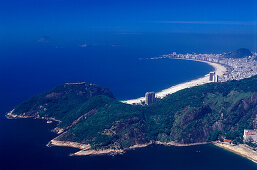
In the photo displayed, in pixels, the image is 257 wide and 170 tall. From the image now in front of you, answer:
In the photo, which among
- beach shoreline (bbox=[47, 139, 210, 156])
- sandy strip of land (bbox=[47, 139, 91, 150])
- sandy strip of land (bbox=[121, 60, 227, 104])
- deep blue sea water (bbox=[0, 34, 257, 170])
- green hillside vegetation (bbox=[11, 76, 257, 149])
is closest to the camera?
deep blue sea water (bbox=[0, 34, 257, 170])

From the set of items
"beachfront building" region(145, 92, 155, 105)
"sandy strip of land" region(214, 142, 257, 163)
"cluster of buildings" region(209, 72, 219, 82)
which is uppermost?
"cluster of buildings" region(209, 72, 219, 82)

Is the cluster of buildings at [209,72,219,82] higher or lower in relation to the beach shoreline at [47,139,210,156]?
higher

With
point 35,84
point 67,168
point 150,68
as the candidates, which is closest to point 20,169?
point 67,168

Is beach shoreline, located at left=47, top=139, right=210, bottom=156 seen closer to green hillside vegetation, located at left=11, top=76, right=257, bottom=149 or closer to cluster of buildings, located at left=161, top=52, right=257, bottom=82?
green hillside vegetation, located at left=11, top=76, right=257, bottom=149

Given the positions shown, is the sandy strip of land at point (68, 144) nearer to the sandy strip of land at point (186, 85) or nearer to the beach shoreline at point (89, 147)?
the beach shoreline at point (89, 147)

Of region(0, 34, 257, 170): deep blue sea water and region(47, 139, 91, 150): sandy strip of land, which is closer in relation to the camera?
region(0, 34, 257, 170): deep blue sea water

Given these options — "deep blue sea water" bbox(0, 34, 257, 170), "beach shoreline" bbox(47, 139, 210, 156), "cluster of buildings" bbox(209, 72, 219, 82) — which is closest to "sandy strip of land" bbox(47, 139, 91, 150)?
"beach shoreline" bbox(47, 139, 210, 156)

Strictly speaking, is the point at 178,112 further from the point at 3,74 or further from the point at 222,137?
the point at 3,74
